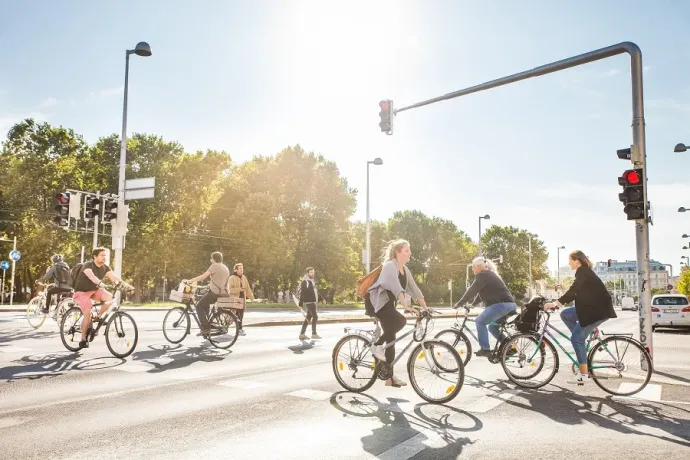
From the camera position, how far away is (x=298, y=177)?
47812 millimetres

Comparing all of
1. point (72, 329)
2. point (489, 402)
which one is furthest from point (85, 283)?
point (489, 402)

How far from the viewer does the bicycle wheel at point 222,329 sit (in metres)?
11.5

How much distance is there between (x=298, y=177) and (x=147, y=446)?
43931 mm

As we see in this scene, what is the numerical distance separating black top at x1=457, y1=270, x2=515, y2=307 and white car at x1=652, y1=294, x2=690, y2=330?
61.6 ft

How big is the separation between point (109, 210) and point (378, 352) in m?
13.7

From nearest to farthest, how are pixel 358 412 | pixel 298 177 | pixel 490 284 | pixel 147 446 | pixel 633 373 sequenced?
pixel 147 446
pixel 358 412
pixel 633 373
pixel 490 284
pixel 298 177

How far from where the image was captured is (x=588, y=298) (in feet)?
24.2

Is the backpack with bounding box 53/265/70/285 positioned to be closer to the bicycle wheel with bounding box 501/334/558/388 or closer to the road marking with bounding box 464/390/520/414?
the bicycle wheel with bounding box 501/334/558/388

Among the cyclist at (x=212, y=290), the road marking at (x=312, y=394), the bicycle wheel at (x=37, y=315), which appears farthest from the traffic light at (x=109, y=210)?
the road marking at (x=312, y=394)

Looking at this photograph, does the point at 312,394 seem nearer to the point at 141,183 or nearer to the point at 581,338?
the point at 581,338

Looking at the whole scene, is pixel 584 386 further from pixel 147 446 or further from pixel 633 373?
pixel 147 446

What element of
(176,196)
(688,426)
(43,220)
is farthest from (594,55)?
(43,220)

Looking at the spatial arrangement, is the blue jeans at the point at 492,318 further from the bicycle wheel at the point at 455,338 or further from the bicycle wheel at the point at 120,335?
the bicycle wheel at the point at 120,335

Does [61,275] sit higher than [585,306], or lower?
higher
